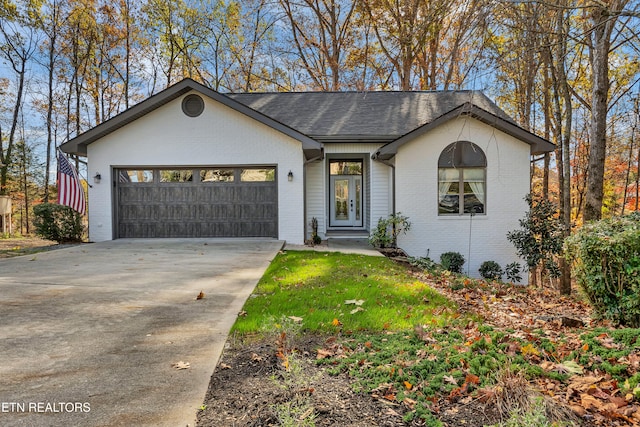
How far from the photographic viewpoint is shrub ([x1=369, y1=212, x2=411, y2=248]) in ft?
37.8

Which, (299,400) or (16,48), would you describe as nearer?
(299,400)

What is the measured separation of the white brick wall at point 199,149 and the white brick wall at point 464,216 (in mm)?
3486

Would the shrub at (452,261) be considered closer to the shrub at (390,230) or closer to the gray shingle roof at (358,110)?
the shrub at (390,230)

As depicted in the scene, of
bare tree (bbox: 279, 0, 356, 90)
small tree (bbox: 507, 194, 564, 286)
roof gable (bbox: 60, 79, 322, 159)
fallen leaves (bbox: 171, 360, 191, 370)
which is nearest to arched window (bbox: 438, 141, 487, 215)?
small tree (bbox: 507, 194, 564, 286)

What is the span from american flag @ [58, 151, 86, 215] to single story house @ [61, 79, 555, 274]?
2.20 m

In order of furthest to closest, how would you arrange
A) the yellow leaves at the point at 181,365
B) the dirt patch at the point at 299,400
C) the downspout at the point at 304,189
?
the downspout at the point at 304,189
the yellow leaves at the point at 181,365
the dirt patch at the point at 299,400

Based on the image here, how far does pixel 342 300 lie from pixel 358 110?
1075cm

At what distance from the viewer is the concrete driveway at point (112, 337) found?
7.76ft

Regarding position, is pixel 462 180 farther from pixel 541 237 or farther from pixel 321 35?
pixel 321 35

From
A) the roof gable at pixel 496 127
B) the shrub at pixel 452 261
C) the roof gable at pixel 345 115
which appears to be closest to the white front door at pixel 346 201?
the roof gable at pixel 345 115

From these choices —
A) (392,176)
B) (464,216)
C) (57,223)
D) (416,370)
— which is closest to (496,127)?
(464,216)

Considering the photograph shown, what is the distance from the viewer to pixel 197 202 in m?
12.0

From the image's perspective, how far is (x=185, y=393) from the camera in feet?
8.29

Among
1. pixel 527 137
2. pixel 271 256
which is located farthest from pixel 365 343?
pixel 527 137
